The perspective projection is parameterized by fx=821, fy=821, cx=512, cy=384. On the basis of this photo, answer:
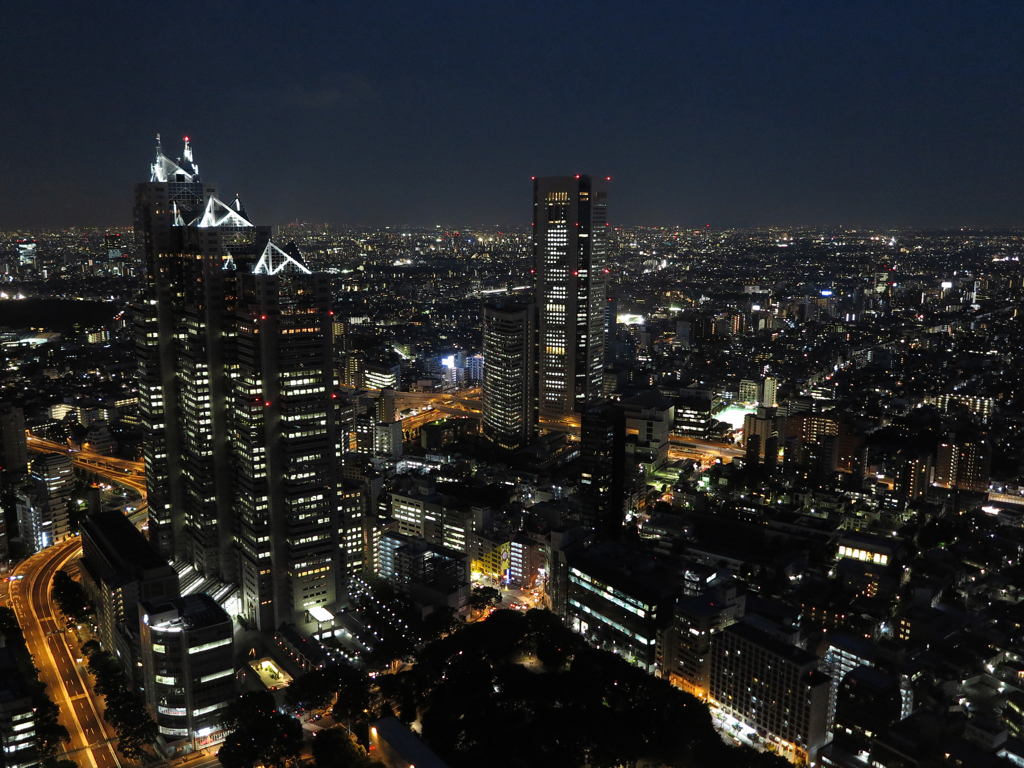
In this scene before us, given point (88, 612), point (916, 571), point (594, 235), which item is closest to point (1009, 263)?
point (594, 235)

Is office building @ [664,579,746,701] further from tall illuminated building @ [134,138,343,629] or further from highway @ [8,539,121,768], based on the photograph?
highway @ [8,539,121,768]

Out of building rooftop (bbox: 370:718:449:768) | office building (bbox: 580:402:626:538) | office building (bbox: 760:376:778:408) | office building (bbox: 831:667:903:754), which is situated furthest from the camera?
office building (bbox: 760:376:778:408)

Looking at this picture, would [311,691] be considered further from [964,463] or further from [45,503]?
[964,463]

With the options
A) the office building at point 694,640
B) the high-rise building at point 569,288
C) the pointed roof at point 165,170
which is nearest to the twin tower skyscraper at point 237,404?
the pointed roof at point 165,170

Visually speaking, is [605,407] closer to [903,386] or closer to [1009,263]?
[903,386]

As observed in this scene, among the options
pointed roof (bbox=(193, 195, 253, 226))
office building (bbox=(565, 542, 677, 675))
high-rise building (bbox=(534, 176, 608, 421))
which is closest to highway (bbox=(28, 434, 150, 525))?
pointed roof (bbox=(193, 195, 253, 226))

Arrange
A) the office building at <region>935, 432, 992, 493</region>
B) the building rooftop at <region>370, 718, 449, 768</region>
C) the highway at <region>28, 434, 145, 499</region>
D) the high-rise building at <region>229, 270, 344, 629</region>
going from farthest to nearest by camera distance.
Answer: the highway at <region>28, 434, 145, 499</region> < the office building at <region>935, 432, 992, 493</region> < the high-rise building at <region>229, 270, 344, 629</region> < the building rooftop at <region>370, 718, 449, 768</region>
